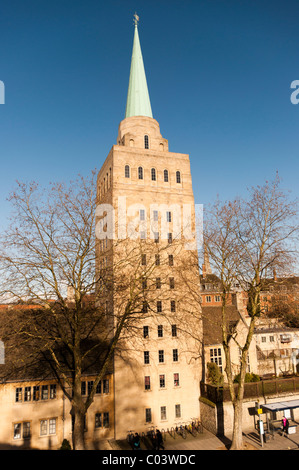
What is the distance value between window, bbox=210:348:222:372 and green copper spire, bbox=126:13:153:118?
3103cm

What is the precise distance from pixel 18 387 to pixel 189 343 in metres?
17.2

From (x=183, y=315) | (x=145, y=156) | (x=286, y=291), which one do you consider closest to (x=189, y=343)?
(x=183, y=315)

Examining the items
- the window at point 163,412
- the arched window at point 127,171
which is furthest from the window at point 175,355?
the arched window at point 127,171

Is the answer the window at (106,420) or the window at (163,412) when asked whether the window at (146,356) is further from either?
the window at (106,420)

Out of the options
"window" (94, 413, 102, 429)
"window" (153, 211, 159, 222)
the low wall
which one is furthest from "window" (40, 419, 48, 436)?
"window" (153, 211, 159, 222)

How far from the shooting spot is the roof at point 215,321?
36.8 metres

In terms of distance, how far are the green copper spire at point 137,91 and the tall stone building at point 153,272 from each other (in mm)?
1093

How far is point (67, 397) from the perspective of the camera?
86.5ft

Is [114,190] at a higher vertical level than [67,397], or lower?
higher

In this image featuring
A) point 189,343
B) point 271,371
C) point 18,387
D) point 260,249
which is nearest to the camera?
point 260,249

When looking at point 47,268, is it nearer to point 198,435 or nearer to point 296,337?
point 198,435

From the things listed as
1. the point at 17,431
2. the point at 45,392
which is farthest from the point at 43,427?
the point at 45,392

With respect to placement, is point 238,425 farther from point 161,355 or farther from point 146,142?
point 146,142
